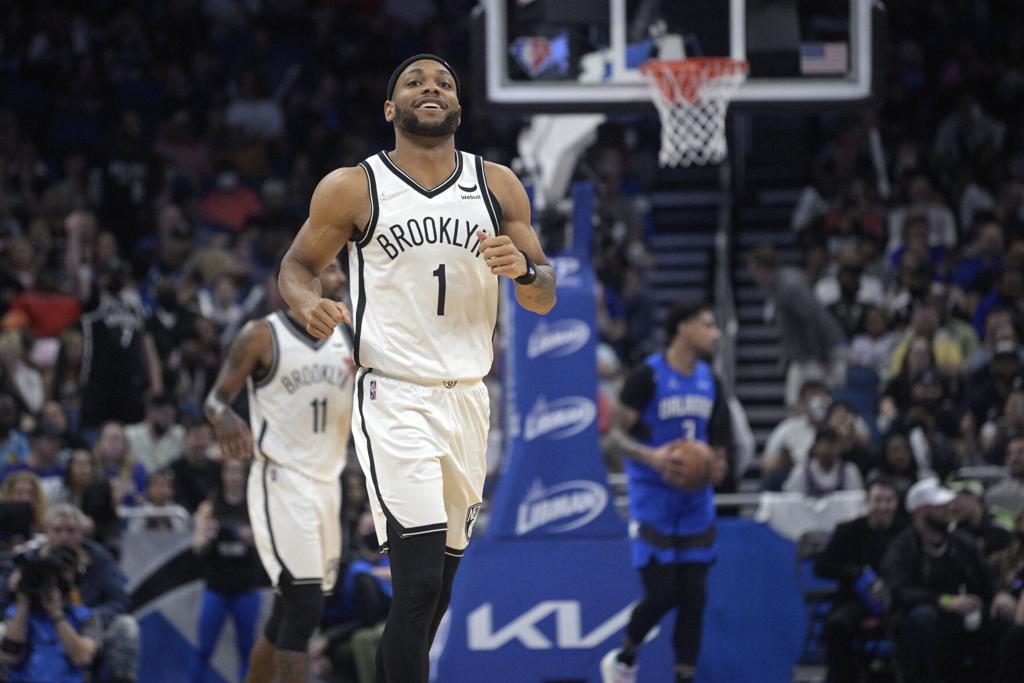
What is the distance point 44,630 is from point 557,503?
3.38m

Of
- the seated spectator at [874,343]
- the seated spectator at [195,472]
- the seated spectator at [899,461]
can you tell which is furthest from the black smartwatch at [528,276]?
the seated spectator at [874,343]

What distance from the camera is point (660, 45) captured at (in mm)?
11039

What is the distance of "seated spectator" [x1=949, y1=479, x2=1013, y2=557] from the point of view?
36.7ft

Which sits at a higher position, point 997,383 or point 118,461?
point 997,383

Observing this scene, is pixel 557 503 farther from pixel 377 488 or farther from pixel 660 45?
pixel 377 488

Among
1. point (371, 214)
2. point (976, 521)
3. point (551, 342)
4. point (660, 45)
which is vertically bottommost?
point (976, 521)

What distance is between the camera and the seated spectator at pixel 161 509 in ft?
39.7

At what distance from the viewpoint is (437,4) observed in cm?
2264

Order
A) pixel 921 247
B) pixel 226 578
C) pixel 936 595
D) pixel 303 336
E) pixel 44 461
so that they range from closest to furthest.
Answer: pixel 303 336
pixel 936 595
pixel 226 578
pixel 44 461
pixel 921 247

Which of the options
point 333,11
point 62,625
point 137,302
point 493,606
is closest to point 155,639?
point 62,625

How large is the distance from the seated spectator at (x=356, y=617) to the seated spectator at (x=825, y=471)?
3271mm

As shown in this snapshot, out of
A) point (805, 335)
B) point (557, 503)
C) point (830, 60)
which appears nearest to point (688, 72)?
point (830, 60)

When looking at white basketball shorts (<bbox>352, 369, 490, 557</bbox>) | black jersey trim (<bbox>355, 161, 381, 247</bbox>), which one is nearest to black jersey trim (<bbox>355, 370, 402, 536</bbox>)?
white basketball shorts (<bbox>352, 369, 490, 557</bbox>)

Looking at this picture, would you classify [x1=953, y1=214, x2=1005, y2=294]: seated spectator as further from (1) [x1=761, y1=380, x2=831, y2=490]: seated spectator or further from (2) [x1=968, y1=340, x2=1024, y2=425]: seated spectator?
(1) [x1=761, y1=380, x2=831, y2=490]: seated spectator
